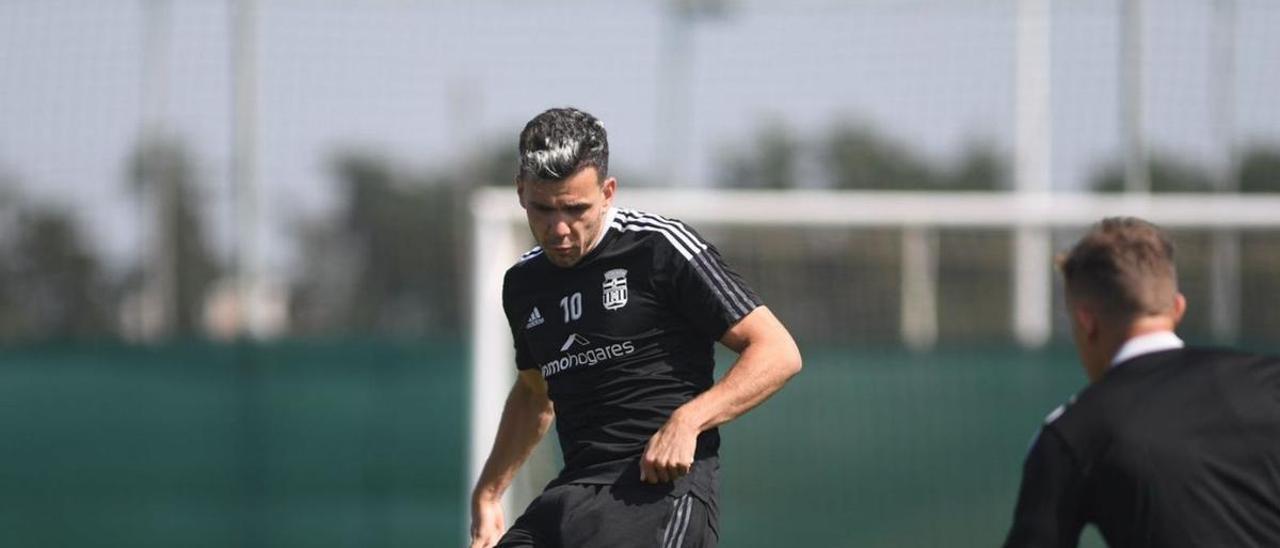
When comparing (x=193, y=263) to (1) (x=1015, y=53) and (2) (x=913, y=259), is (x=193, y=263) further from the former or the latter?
(1) (x=1015, y=53)

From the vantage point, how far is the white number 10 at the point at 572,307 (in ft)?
17.7

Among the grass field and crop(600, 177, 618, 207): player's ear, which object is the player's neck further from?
the grass field

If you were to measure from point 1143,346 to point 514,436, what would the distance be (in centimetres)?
248

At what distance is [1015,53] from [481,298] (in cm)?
371

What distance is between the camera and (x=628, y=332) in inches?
210

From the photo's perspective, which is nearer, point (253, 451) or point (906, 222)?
point (906, 222)

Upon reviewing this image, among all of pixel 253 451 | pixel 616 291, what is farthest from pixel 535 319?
pixel 253 451

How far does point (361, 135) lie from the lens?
11672 mm

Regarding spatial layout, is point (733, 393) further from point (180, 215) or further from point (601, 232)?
point (180, 215)

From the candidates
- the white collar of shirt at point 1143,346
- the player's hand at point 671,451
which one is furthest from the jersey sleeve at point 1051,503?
the player's hand at point 671,451

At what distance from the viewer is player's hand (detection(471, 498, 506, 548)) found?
5688mm

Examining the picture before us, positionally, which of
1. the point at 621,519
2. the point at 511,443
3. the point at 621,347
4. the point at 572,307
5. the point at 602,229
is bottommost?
the point at 621,519

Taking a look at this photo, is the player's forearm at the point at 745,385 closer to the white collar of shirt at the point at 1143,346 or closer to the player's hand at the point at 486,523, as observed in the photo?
the player's hand at the point at 486,523

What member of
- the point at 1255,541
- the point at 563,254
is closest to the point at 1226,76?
the point at 563,254
